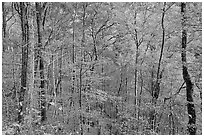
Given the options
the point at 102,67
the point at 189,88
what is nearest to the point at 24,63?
the point at 189,88

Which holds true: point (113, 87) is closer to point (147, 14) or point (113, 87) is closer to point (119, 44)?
point (119, 44)

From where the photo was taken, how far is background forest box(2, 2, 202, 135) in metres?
6.60

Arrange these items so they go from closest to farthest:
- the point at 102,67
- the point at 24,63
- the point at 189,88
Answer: the point at 24,63, the point at 189,88, the point at 102,67

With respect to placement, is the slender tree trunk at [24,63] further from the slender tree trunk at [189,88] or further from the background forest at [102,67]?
the slender tree trunk at [189,88]

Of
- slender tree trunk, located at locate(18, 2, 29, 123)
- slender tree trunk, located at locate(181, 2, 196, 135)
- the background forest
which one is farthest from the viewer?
the background forest

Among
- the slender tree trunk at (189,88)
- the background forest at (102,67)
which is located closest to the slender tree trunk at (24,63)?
the background forest at (102,67)

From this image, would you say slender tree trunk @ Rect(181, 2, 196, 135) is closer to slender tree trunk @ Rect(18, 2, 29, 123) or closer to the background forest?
the background forest

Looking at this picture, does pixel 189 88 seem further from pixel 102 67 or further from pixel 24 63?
pixel 102 67

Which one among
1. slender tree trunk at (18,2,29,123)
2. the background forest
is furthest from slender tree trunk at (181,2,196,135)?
slender tree trunk at (18,2,29,123)

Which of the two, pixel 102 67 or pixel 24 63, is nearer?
pixel 24 63

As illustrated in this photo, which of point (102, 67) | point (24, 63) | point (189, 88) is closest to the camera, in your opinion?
point (24, 63)

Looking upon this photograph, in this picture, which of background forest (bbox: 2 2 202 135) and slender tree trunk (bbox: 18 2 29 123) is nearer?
slender tree trunk (bbox: 18 2 29 123)

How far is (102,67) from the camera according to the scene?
12750 mm

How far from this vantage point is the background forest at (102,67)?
6.60m
